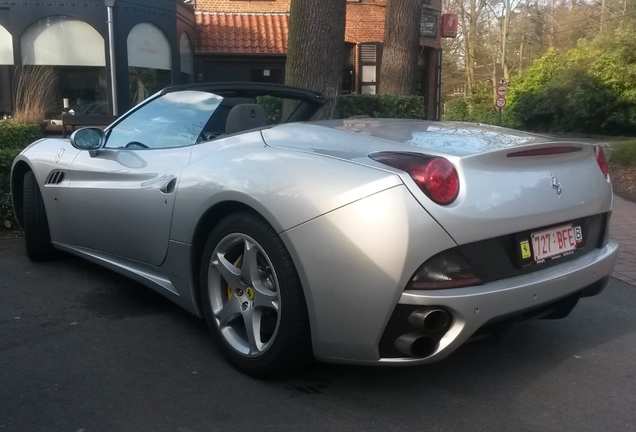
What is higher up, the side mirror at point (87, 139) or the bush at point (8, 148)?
the side mirror at point (87, 139)

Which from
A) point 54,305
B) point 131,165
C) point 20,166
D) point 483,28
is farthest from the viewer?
point 483,28

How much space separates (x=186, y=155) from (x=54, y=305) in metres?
1.51

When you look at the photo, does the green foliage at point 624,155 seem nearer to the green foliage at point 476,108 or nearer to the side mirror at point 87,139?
the side mirror at point 87,139

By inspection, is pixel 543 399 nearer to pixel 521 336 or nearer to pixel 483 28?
pixel 521 336

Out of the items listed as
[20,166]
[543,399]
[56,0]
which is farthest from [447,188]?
[56,0]

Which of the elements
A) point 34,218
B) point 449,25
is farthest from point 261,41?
point 34,218

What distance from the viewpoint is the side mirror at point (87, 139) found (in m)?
4.75

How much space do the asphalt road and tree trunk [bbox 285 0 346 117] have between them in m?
4.64

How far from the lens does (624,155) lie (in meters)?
13.3

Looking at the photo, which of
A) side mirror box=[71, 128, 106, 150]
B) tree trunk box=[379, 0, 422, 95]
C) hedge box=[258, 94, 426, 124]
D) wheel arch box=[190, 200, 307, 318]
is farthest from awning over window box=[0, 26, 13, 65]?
wheel arch box=[190, 200, 307, 318]

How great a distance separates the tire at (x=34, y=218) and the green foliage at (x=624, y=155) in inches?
405

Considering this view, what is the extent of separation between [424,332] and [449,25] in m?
22.2

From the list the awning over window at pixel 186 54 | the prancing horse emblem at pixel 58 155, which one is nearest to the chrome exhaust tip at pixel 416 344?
the prancing horse emblem at pixel 58 155

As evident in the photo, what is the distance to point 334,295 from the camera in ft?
10.2
